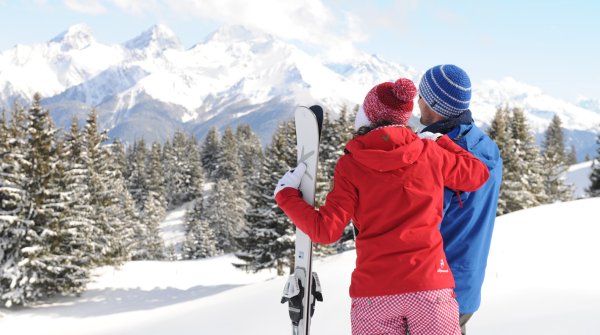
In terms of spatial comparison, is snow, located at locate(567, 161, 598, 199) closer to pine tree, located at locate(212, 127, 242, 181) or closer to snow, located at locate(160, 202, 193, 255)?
pine tree, located at locate(212, 127, 242, 181)

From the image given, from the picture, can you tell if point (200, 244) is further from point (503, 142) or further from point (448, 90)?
point (448, 90)

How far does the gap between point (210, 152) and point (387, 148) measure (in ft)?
284

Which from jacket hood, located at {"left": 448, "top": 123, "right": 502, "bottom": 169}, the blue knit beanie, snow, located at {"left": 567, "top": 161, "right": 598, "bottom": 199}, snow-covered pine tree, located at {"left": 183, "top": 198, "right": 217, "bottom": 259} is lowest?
snow, located at {"left": 567, "top": 161, "right": 598, "bottom": 199}

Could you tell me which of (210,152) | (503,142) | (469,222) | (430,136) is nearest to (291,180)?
(430,136)

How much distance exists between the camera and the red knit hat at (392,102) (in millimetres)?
2701

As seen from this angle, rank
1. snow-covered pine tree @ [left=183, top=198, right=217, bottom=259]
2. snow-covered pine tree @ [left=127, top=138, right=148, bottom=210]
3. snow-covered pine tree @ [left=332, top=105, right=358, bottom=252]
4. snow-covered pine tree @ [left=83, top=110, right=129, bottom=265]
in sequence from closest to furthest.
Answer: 1. snow-covered pine tree @ [left=83, top=110, right=129, bottom=265]
2. snow-covered pine tree @ [left=332, top=105, right=358, bottom=252]
3. snow-covered pine tree @ [left=183, top=198, right=217, bottom=259]
4. snow-covered pine tree @ [left=127, top=138, right=148, bottom=210]

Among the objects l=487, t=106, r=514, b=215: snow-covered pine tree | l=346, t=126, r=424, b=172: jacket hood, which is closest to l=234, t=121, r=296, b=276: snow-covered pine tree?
l=487, t=106, r=514, b=215: snow-covered pine tree

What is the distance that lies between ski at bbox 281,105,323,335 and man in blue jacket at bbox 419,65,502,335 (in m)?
1.00

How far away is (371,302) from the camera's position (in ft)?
8.52

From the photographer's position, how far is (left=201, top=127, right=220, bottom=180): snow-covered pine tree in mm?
85094

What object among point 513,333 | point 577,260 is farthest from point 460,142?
point 577,260

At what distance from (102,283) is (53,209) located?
6374mm

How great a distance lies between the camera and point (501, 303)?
6.82m

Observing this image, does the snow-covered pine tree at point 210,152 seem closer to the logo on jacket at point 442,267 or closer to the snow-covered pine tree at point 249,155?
the snow-covered pine tree at point 249,155
